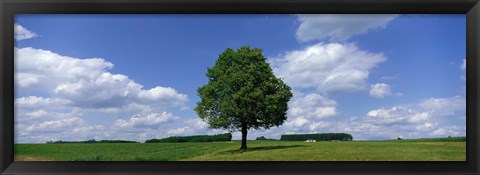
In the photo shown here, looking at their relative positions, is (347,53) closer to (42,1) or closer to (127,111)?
(127,111)

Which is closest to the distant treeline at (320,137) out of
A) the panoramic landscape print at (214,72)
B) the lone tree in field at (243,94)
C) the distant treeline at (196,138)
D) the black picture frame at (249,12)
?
the panoramic landscape print at (214,72)

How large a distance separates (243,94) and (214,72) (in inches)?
33.3

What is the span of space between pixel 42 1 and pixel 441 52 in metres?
2.07

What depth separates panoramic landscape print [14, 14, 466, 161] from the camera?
252cm

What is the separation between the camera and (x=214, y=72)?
302 centimetres

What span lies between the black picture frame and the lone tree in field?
0.73 m

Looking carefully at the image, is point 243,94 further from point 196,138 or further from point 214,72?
point 196,138

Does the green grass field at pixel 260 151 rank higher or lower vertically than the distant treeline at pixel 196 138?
lower

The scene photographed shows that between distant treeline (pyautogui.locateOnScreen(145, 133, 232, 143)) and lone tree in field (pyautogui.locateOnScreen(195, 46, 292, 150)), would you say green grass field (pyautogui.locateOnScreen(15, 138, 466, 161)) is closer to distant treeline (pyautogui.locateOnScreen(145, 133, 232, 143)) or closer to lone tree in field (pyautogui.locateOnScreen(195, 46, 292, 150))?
distant treeline (pyautogui.locateOnScreen(145, 133, 232, 143))

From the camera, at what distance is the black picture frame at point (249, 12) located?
2176mm

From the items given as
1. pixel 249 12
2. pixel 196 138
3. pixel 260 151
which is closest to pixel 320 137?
pixel 260 151

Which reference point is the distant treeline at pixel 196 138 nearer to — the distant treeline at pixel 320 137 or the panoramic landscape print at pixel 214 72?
the panoramic landscape print at pixel 214 72

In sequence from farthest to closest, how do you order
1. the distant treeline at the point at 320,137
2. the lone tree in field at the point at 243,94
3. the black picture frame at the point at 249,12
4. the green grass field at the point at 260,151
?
the lone tree in field at the point at 243,94, the distant treeline at the point at 320,137, the green grass field at the point at 260,151, the black picture frame at the point at 249,12

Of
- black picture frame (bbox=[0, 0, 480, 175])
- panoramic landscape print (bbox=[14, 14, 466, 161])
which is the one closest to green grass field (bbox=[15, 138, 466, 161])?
panoramic landscape print (bbox=[14, 14, 466, 161])
